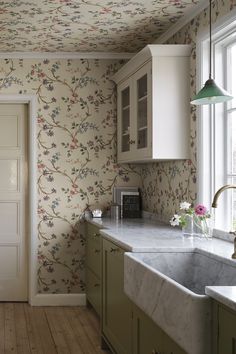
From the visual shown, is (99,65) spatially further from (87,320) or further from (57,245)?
(87,320)

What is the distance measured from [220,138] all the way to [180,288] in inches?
71.9

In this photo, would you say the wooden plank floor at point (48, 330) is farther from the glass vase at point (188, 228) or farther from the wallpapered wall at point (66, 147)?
the glass vase at point (188, 228)

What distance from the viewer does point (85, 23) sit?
4078 millimetres

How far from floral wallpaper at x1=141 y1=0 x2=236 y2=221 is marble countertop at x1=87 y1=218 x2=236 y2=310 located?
0.26m

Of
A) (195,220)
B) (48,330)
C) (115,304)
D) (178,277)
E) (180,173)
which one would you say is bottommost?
(48,330)

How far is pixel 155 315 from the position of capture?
2197 millimetres

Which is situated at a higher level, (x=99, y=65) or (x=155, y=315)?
(x=99, y=65)

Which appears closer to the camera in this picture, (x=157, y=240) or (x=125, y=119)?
(x=157, y=240)

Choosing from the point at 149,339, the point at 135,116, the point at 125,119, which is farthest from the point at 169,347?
the point at 125,119

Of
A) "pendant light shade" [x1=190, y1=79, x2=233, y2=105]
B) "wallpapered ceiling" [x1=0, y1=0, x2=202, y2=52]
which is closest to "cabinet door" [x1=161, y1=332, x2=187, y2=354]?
"pendant light shade" [x1=190, y1=79, x2=233, y2=105]

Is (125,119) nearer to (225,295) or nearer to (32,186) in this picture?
(32,186)

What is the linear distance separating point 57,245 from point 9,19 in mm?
2193

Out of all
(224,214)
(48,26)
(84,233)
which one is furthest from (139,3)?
(84,233)

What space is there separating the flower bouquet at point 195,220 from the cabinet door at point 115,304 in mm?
470
